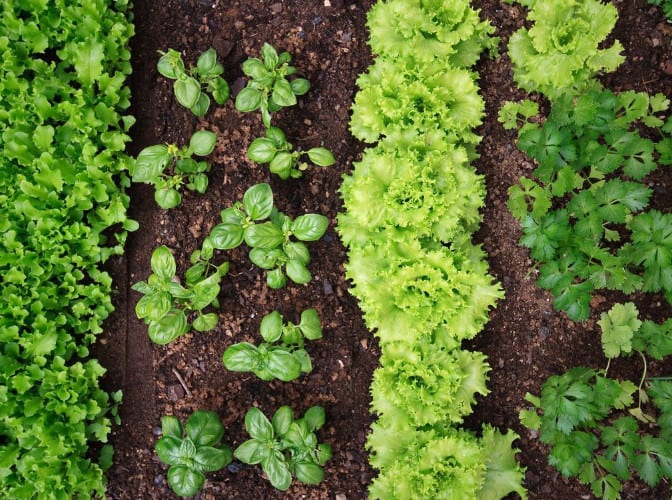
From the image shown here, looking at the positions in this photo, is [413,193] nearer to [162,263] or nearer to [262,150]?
[262,150]

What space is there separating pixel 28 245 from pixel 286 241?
1.41m

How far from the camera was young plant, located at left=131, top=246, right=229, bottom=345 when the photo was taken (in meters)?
2.85

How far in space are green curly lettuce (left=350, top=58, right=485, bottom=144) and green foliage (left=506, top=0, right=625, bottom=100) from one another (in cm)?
38

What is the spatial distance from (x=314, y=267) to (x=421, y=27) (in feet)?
4.73

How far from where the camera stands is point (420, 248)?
284 centimetres

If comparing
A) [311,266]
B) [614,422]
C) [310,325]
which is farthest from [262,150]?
[614,422]

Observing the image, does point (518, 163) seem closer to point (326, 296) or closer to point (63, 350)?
point (326, 296)

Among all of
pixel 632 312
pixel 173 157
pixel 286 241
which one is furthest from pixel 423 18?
pixel 632 312

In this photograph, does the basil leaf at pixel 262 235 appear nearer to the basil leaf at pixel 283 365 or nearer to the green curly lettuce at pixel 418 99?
the basil leaf at pixel 283 365

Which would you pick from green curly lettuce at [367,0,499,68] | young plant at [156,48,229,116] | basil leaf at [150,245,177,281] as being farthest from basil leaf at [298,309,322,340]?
green curly lettuce at [367,0,499,68]

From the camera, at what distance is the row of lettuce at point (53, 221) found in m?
2.93

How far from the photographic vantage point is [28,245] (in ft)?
9.90

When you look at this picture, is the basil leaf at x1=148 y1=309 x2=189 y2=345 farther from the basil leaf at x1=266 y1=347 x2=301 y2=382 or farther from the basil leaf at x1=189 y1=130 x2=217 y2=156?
the basil leaf at x1=189 y1=130 x2=217 y2=156

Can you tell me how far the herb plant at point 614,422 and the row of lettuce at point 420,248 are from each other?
36 centimetres
